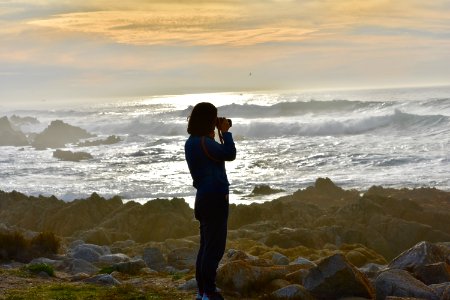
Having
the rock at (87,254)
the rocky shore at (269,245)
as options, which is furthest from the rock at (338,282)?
the rock at (87,254)

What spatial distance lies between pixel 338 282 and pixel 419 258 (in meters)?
1.82

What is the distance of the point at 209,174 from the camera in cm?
673

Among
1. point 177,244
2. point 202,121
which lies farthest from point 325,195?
point 202,121

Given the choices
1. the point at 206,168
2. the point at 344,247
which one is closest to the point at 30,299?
the point at 206,168

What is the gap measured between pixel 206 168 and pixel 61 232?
52.7 feet

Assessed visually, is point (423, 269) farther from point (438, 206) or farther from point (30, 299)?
point (438, 206)

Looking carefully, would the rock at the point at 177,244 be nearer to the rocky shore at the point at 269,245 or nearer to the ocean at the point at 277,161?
the rocky shore at the point at 269,245

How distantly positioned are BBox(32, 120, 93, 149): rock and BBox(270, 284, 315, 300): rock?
6277 cm

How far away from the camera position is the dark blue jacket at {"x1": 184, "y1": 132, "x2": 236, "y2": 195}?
6.71 metres

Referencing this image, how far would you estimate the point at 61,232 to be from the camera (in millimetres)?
21641

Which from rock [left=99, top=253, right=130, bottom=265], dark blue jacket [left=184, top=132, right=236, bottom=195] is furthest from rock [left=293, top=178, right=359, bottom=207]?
dark blue jacket [left=184, top=132, right=236, bottom=195]

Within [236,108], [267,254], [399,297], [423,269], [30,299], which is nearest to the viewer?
[399,297]

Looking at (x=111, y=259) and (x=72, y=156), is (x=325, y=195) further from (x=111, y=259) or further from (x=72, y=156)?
(x=72, y=156)

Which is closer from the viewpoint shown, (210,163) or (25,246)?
(210,163)
